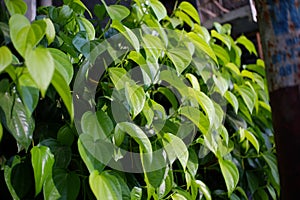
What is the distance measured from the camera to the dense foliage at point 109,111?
2.28 ft

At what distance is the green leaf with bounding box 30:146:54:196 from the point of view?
0.70 meters

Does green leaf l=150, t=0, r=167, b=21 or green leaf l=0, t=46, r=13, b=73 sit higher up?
green leaf l=150, t=0, r=167, b=21

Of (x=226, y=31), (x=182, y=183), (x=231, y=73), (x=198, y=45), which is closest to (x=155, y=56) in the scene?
(x=198, y=45)

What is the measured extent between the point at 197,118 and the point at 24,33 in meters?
→ 0.51

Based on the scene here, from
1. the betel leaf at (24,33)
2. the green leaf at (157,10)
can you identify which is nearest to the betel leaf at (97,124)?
the betel leaf at (24,33)

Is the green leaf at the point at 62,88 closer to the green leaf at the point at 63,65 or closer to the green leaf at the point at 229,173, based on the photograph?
the green leaf at the point at 63,65

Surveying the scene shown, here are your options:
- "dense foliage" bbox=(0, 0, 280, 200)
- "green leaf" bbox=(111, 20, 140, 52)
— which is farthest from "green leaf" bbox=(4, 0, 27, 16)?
"green leaf" bbox=(111, 20, 140, 52)

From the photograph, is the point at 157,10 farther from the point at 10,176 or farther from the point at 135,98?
the point at 10,176

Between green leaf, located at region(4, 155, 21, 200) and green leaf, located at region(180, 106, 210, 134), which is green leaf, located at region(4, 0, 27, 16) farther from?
green leaf, located at region(180, 106, 210, 134)

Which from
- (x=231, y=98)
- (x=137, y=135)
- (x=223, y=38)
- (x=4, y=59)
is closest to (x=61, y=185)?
(x=137, y=135)

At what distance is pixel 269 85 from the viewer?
0.33 metres

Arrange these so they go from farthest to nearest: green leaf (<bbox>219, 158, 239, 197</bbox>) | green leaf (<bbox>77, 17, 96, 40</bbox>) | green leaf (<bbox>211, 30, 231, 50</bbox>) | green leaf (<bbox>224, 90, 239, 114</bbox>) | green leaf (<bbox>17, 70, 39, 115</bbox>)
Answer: green leaf (<bbox>211, 30, 231, 50</bbox>) < green leaf (<bbox>224, 90, 239, 114</bbox>) < green leaf (<bbox>219, 158, 239, 197</bbox>) < green leaf (<bbox>77, 17, 96, 40</bbox>) < green leaf (<bbox>17, 70, 39, 115</bbox>)

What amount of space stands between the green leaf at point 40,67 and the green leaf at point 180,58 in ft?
1.49

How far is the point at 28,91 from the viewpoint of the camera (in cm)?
65
